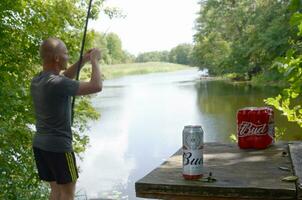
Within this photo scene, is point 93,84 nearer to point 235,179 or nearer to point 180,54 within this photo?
point 235,179

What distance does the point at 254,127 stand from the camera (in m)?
2.19

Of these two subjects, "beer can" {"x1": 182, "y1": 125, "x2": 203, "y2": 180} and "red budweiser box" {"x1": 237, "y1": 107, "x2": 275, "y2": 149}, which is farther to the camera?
"red budweiser box" {"x1": 237, "y1": 107, "x2": 275, "y2": 149}

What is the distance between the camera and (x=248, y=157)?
80.2 inches

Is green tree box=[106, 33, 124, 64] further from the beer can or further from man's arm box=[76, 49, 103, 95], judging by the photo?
the beer can

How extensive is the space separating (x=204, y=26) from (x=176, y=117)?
3564 cm

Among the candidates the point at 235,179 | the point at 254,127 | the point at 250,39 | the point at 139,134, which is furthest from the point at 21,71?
the point at 250,39

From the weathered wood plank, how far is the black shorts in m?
1.19

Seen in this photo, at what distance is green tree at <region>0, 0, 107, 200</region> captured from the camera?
182 inches

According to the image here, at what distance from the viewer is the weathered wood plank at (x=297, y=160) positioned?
1.51 metres

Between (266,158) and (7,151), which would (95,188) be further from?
(266,158)

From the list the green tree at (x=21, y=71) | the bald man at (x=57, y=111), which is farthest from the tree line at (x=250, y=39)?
the green tree at (x=21, y=71)

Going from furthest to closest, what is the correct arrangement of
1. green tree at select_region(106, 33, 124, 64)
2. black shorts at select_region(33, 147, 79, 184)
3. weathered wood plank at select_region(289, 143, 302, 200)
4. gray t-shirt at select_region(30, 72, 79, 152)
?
green tree at select_region(106, 33, 124, 64) → black shorts at select_region(33, 147, 79, 184) → gray t-shirt at select_region(30, 72, 79, 152) → weathered wood plank at select_region(289, 143, 302, 200)

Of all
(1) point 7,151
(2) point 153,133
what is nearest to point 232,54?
(2) point 153,133

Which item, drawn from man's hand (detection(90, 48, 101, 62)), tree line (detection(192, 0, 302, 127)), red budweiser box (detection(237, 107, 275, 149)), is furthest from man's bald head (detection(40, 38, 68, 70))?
tree line (detection(192, 0, 302, 127))
